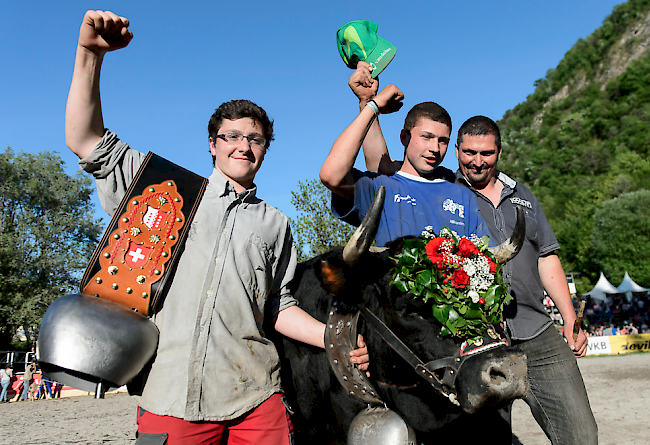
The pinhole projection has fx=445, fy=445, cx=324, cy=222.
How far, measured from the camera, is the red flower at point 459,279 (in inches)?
89.9

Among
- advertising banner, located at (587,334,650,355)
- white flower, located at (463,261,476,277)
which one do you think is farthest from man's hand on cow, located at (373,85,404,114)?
advertising banner, located at (587,334,650,355)

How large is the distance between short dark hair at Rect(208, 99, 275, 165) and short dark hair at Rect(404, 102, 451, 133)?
1.07m

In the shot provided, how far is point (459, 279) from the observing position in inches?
90.0

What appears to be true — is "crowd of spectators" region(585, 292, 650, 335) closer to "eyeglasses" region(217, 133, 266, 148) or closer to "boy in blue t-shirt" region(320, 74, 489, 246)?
"boy in blue t-shirt" region(320, 74, 489, 246)

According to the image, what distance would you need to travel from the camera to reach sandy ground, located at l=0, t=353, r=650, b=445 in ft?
24.5

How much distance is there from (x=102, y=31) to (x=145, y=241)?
103cm

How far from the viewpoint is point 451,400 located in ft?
7.19

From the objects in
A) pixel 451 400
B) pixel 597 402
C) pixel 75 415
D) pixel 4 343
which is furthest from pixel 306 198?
pixel 4 343

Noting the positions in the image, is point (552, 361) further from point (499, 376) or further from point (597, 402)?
point (597, 402)

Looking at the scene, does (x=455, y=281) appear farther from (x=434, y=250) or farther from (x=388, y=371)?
(x=388, y=371)

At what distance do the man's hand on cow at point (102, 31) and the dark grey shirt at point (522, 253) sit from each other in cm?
264

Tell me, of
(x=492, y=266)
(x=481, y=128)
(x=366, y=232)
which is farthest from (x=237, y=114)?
(x=481, y=128)

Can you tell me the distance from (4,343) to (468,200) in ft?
119

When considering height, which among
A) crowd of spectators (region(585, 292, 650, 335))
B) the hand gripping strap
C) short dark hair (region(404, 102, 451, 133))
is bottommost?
crowd of spectators (region(585, 292, 650, 335))
